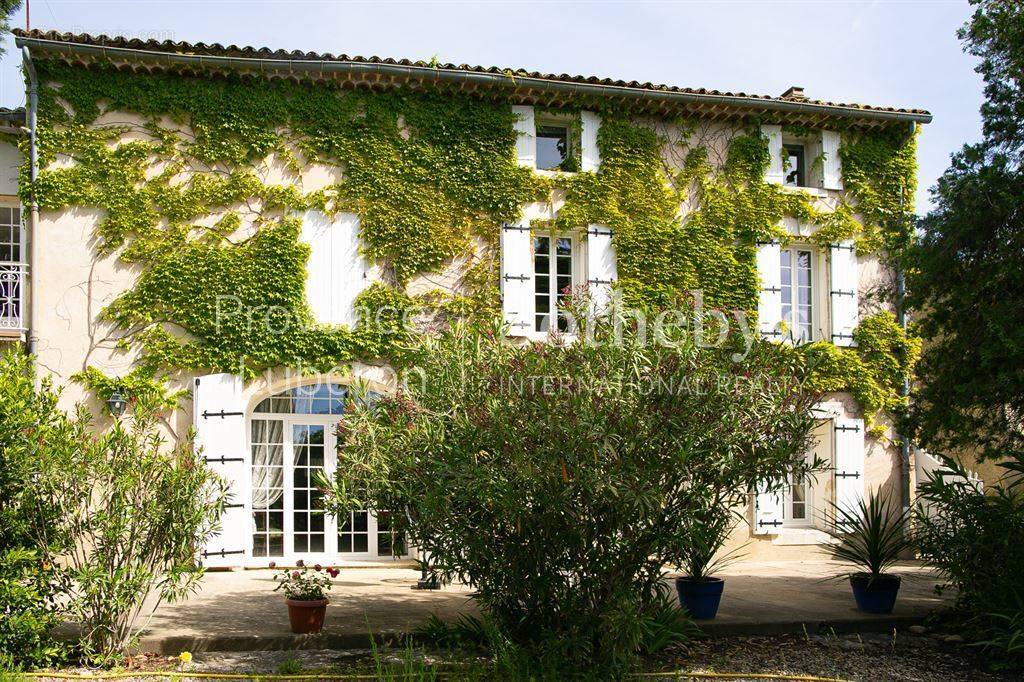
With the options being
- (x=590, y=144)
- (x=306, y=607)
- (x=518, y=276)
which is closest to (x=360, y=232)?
(x=518, y=276)

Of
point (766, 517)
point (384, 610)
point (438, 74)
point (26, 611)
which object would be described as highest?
point (438, 74)

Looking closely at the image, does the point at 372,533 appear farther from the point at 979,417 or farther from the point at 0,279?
the point at 979,417

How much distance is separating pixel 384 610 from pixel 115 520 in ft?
9.05

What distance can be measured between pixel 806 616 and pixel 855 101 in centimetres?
796

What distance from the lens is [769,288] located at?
479 inches

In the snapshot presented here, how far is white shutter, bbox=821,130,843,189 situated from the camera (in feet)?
41.2

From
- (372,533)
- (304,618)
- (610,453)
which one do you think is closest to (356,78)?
(372,533)

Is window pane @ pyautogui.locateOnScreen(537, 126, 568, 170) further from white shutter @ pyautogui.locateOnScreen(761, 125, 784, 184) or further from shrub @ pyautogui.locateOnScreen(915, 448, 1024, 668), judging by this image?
shrub @ pyautogui.locateOnScreen(915, 448, 1024, 668)

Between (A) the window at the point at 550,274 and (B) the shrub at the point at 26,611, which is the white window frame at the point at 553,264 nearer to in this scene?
(A) the window at the point at 550,274

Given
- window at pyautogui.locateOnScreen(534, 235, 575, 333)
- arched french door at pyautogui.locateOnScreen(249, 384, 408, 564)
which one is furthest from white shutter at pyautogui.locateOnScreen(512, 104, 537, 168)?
arched french door at pyautogui.locateOnScreen(249, 384, 408, 564)

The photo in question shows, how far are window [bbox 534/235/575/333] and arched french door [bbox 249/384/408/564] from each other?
111 inches

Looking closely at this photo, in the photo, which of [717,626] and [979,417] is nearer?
[717,626]

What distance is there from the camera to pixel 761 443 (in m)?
5.27

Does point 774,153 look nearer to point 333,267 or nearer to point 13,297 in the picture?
point 333,267
